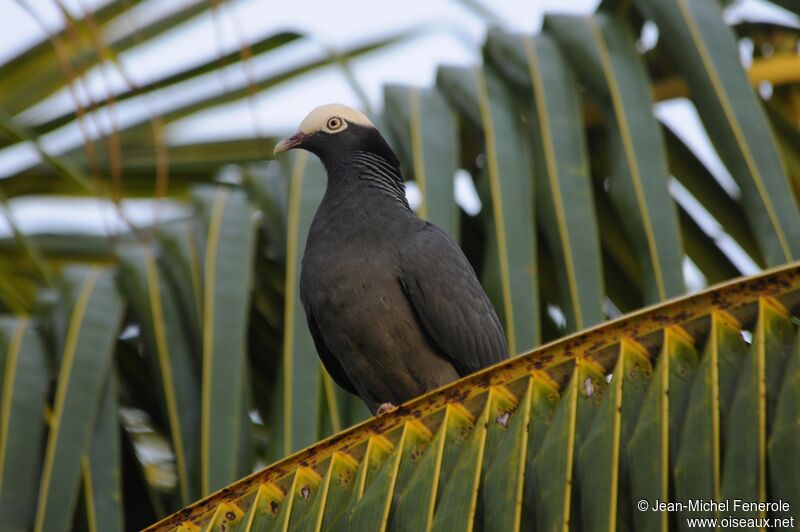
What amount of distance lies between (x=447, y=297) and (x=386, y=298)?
0.79ft

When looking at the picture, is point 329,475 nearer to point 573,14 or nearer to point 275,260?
point 275,260

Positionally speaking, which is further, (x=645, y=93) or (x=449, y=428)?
(x=645, y=93)

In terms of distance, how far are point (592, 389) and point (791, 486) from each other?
508 millimetres

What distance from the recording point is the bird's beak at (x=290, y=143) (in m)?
4.61

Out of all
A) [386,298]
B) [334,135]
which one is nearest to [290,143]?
[334,135]

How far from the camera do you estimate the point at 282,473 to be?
2.70m

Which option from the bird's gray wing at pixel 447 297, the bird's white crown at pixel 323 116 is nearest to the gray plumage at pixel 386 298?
the bird's gray wing at pixel 447 297

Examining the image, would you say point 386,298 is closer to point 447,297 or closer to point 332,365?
point 447,297

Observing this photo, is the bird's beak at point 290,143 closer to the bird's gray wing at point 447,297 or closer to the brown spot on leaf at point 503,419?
the bird's gray wing at point 447,297

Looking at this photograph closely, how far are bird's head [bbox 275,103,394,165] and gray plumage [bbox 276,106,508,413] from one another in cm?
2

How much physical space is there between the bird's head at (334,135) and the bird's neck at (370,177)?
40 millimetres

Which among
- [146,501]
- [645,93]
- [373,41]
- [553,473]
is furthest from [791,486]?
[373,41]

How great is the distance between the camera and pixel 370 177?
180 inches

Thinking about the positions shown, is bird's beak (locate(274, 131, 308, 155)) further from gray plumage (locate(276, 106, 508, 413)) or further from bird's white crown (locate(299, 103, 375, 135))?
gray plumage (locate(276, 106, 508, 413))
